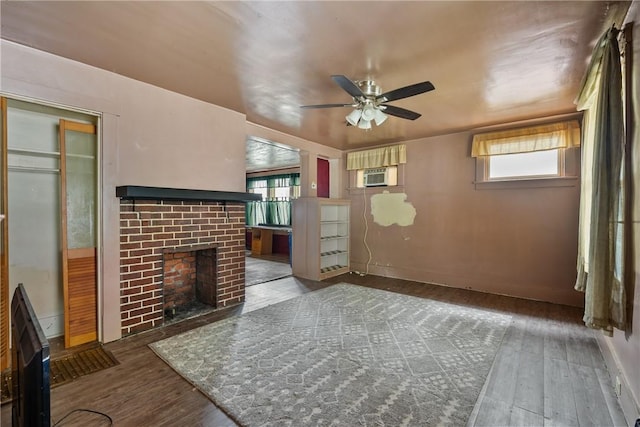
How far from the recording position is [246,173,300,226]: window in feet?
26.7

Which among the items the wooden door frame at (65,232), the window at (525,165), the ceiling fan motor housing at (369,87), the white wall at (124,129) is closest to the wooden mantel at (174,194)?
the white wall at (124,129)

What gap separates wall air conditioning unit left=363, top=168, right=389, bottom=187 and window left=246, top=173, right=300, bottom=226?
2.79m

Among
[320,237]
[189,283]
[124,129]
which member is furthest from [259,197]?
[124,129]

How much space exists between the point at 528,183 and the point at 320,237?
10.2 ft

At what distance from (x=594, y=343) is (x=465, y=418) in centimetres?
188

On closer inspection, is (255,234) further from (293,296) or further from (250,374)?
(250,374)

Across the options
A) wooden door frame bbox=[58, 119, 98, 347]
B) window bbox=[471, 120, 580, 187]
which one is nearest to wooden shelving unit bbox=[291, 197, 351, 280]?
window bbox=[471, 120, 580, 187]

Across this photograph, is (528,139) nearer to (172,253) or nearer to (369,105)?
(369,105)

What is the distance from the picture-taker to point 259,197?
389cm

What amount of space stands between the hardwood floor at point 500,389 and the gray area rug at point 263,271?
1.94 meters

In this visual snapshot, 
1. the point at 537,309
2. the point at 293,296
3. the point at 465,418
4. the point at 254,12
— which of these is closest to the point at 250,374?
the point at 465,418

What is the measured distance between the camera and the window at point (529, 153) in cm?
366

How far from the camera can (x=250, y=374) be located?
2139 mm

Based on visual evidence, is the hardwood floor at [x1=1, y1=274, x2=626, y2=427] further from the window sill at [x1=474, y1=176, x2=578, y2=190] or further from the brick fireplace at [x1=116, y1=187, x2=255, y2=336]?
the window sill at [x1=474, y1=176, x2=578, y2=190]
